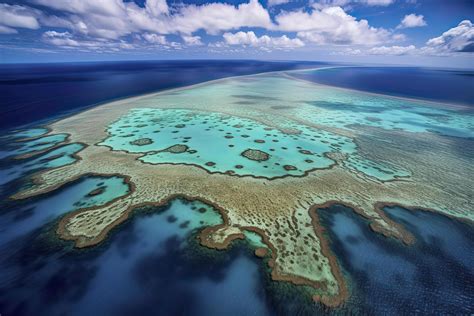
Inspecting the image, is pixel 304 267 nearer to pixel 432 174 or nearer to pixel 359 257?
pixel 359 257

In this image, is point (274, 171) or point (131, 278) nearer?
point (131, 278)

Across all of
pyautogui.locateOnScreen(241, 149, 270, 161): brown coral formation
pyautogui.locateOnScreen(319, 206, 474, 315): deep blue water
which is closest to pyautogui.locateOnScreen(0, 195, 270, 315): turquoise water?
pyautogui.locateOnScreen(319, 206, 474, 315): deep blue water

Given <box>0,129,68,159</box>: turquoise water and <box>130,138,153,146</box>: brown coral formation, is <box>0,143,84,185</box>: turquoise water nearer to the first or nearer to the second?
<box>0,129,68,159</box>: turquoise water

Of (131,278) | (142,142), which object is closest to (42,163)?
(142,142)

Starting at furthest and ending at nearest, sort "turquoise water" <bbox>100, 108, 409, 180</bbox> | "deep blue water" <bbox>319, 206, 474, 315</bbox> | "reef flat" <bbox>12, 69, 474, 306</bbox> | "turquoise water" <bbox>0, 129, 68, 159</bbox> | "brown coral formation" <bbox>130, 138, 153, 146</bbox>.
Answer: "brown coral formation" <bbox>130, 138, 153, 146</bbox>, "turquoise water" <bbox>0, 129, 68, 159</bbox>, "turquoise water" <bbox>100, 108, 409, 180</bbox>, "reef flat" <bbox>12, 69, 474, 306</bbox>, "deep blue water" <bbox>319, 206, 474, 315</bbox>

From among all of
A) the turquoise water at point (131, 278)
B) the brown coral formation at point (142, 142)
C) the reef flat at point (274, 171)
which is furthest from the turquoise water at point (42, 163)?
the turquoise water at point (131, 278)

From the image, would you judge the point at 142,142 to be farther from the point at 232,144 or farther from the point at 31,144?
the point at 31,144
